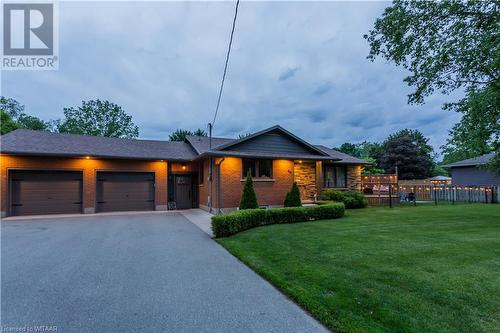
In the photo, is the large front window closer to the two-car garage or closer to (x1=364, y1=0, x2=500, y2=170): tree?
(x1=364, y1=0, x2=500, y2=170): tree

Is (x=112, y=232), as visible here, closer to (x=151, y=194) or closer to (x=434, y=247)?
(x=151, y=194)

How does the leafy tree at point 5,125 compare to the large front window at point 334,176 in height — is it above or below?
above

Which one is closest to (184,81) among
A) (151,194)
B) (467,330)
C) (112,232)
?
(151,194)

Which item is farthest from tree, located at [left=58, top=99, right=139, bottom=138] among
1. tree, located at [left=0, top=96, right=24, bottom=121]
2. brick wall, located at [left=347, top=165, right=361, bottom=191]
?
brick wall, located at [left=347, top=165, right=361, bottom=191]

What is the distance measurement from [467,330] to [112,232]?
958 centimetres

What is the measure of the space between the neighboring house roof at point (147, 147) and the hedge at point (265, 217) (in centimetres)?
427

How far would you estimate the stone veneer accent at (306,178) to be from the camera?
15922mm

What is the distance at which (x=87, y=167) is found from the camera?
1423 cm

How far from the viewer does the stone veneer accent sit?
52.2ft

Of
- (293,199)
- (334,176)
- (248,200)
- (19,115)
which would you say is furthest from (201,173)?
(19,115)

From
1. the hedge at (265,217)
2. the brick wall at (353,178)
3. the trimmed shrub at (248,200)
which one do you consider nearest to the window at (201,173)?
the trimmed shrub at (248,200)

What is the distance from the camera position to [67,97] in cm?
3020

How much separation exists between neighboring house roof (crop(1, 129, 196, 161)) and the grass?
33.1ft

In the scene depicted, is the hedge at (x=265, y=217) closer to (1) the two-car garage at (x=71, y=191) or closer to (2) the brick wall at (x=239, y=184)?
(2) the brick wall at (x=239, y=184)
